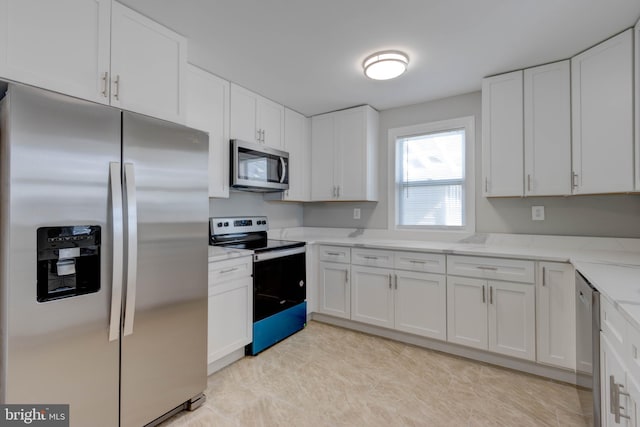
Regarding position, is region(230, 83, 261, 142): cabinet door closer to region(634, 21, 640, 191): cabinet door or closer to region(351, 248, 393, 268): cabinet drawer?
region(351, 248, 393, 268): cabinet drawer

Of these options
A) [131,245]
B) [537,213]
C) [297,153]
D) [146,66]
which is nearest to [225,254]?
[131,245]

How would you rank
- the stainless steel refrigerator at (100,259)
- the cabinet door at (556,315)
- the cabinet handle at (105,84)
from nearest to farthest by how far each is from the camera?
the stainless steel refrigerator at (100,259)
the cabinet handle at (105,84)
the cabinet door at (556,315)

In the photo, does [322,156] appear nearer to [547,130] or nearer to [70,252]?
[547,130]

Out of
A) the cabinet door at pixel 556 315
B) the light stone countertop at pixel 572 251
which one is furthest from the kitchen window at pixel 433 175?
the cabinet door at pixel 556 315

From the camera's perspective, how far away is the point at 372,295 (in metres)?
2.85

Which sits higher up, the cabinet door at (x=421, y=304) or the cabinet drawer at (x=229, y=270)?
the cabinet drawer at (x=229, y=270)

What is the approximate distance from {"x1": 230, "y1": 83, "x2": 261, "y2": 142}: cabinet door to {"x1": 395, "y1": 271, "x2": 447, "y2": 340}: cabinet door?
1.89m

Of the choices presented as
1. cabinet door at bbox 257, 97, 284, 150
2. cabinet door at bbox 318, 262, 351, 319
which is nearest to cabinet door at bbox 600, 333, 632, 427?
cabinet door at bbox 318, 262, 351, 319

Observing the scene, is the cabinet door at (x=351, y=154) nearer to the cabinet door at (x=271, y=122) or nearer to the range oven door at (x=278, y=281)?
the cabinet door at (x=271, y=122)

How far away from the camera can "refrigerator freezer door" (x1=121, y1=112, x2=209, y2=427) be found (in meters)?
1.50

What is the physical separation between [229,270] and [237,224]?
85cm

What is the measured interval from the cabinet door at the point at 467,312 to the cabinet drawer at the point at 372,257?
533 mm

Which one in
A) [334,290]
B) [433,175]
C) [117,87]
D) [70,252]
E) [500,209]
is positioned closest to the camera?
[70,252]

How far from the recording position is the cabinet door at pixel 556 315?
202cm
